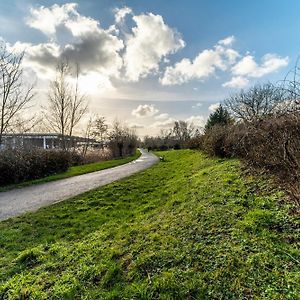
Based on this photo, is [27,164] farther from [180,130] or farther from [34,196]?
[180,130]

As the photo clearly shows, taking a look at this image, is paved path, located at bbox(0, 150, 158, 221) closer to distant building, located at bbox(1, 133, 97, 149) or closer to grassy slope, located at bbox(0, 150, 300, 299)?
grassy slope, located at bbox(0, 150, 300, 299)

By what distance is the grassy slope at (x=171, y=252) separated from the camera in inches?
107

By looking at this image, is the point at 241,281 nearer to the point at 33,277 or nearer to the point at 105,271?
the point at 105,271

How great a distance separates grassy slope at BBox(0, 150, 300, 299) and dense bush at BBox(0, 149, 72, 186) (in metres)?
6.29

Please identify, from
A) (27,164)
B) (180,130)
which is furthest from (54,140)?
(180,130)

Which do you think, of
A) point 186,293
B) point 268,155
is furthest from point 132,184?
point 186,293

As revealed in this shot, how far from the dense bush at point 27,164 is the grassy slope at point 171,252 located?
629 centimetres

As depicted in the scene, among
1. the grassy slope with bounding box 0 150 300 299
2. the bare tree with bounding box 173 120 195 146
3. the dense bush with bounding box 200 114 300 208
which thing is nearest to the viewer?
the grassy slope with bounding box 0 150 300 299

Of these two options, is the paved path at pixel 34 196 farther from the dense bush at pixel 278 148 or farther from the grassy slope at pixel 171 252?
the dense bush at pixel 278 148

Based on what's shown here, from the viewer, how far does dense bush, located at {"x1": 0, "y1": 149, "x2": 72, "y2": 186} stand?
11055 mm

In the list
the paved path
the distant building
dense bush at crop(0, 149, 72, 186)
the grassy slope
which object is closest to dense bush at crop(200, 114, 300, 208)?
the grassy slope

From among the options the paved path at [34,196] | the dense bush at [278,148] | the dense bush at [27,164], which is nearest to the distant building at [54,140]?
the dense bush at [27,164]

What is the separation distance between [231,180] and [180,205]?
150 cm

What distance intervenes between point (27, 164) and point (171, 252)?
10.6 m
